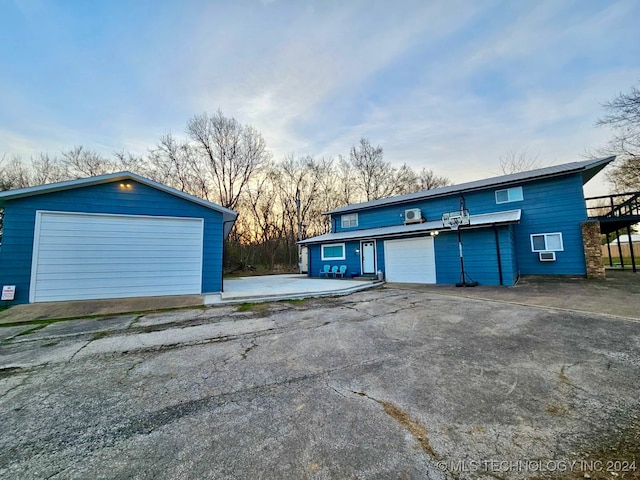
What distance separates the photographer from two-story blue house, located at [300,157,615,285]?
977cm

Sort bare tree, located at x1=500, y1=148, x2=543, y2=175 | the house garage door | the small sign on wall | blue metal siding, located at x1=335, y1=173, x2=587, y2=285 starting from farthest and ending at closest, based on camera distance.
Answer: bare tree, located at x1=500, y1=148, x2=543, y2=175
blue metal siding, located at x1=335, y1=173, x2=587, y2=285
the house garage door
the small sign on wall

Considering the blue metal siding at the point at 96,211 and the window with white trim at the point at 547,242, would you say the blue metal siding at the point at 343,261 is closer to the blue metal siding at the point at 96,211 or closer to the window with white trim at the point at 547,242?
the blue metal siding at the point at 96,211

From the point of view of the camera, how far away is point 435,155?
14.9m

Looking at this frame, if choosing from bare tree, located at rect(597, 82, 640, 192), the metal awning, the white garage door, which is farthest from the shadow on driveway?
bare tree, located at rect(597, 82, 640, 192)

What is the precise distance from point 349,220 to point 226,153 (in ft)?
39.3

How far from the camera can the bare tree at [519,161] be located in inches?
720

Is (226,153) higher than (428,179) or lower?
higher

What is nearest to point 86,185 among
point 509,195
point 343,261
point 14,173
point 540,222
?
point 343,261

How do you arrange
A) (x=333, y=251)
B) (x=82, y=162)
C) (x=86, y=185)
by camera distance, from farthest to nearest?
1. (x=82, y=162)
2. (x=333, y=251)
3. (x=86, y=185)

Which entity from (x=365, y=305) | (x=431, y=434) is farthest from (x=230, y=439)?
(x=365, y=305)

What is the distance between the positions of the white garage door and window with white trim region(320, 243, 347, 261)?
279 centimetres

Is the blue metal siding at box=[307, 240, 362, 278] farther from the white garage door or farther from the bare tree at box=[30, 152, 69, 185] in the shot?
the bare tree at box=[30, 152, 69, 185]

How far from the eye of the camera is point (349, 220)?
54.6ft

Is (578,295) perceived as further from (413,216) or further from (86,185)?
(86,185)
